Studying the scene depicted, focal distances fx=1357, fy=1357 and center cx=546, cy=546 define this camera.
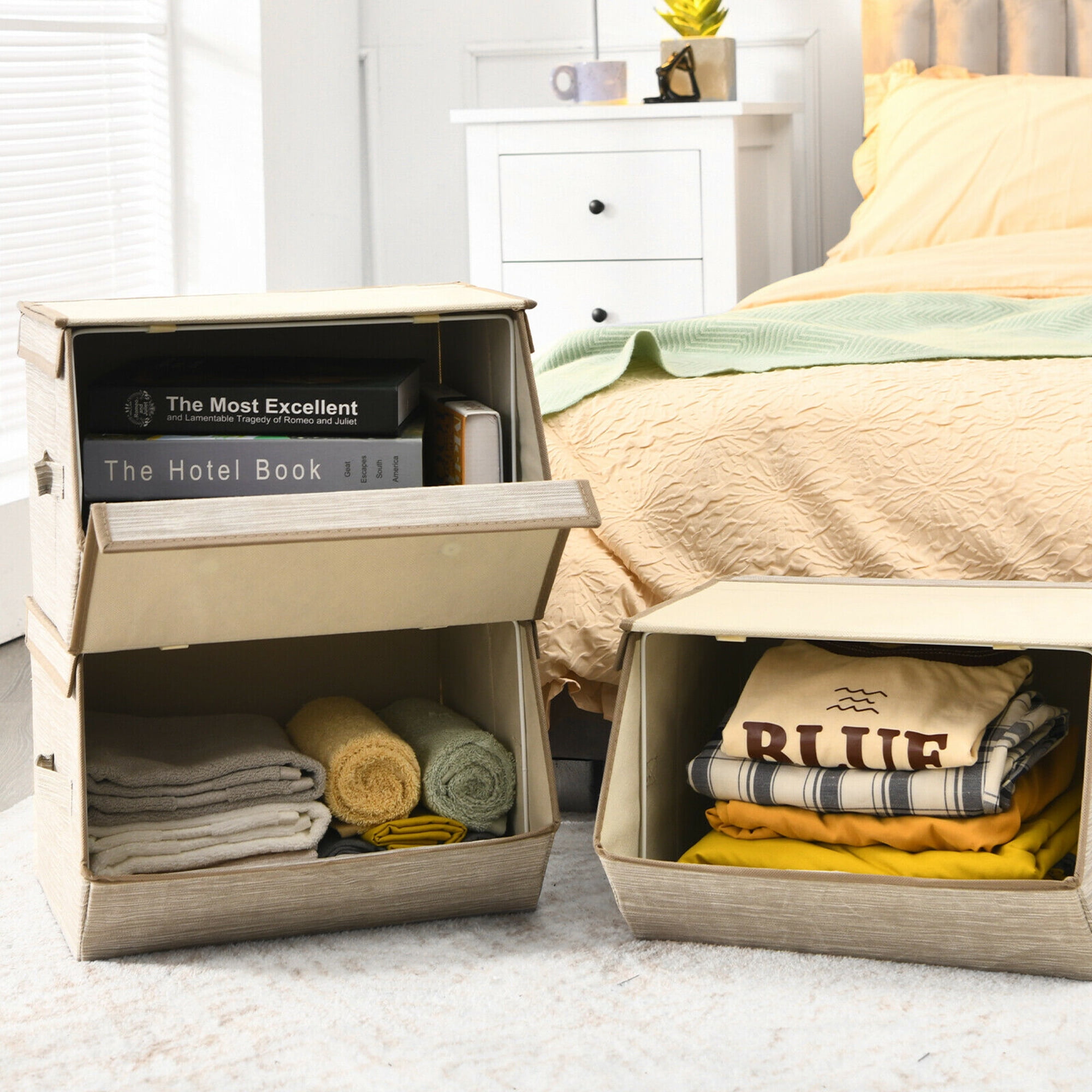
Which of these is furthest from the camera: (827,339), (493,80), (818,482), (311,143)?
(493,80)

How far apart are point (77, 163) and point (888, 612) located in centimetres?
209

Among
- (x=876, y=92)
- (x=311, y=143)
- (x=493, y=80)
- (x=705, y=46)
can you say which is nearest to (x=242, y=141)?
(x=311, y=143)

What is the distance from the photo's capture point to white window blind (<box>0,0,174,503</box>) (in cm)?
240

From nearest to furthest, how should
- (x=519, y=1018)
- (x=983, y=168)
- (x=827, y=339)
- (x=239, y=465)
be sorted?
(x=519, y=1018)
(x=239, y=465)
(x=827, y=339)
(x=983, y=168)

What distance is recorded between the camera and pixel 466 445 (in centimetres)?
110

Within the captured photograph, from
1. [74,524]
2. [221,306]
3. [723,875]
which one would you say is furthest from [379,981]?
[221,306]

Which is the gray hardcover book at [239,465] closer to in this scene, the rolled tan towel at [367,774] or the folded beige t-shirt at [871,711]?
the rolled tan towel at [367,774]

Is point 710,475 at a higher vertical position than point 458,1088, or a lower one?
higher

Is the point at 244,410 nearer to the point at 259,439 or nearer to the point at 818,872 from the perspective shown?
the point at 259,439

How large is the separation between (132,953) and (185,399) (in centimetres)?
44

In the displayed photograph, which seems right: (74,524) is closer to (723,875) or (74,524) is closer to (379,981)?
(379,981)

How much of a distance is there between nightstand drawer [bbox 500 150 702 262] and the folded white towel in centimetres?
170

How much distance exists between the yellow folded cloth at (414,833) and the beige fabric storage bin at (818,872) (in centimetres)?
16

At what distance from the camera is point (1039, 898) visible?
938 mm
